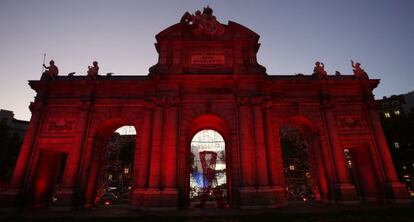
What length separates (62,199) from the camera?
17.8 m

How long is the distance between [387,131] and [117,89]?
38036 millimetres

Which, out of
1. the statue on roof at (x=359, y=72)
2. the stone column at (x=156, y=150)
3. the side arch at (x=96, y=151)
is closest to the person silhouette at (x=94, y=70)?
the side arch at (x=96, y=151)

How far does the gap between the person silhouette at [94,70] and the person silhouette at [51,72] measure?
3329 mm

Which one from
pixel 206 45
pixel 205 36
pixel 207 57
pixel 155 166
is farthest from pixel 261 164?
pixel 205 36

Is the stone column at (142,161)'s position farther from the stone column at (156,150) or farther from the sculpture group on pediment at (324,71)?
the sculpture group on pediment at (324,71)

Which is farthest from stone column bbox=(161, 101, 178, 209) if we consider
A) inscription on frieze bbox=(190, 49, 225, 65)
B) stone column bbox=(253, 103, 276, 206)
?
stone column bbox=(253, 103, 276, 206)

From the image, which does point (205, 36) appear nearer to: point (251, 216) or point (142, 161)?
point (142, 161)

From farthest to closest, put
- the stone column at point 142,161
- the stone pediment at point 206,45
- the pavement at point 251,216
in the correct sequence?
the stone pediment at point 206,45
the stone column at point 142,161
the pavement at point 251,216

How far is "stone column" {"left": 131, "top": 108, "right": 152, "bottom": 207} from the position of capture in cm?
1756

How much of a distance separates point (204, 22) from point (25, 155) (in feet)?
61.0

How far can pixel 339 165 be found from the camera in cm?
1991

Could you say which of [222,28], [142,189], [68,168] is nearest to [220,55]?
[222,28]

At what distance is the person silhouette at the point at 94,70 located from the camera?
21.5 m

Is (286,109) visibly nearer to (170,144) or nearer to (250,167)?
(250,167)
